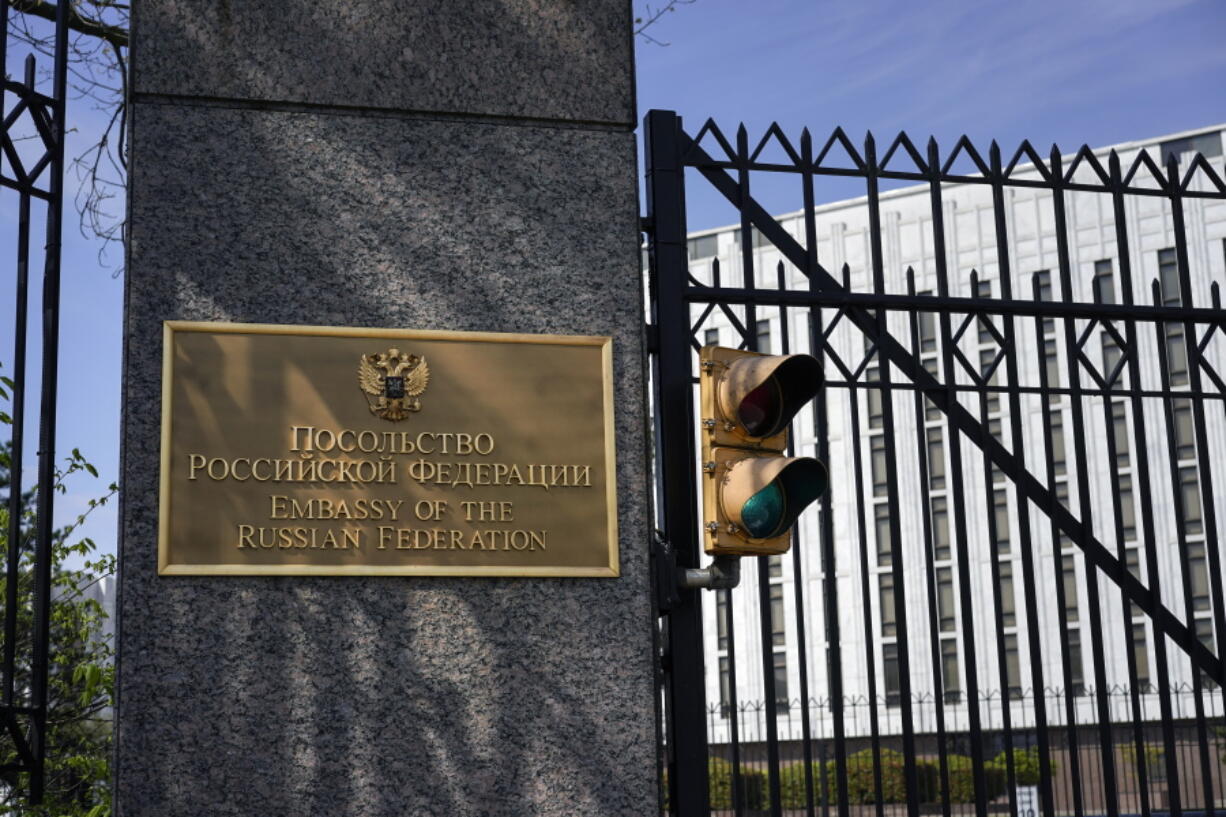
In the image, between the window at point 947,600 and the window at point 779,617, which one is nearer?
the window at point 947,600

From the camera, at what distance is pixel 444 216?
519cm

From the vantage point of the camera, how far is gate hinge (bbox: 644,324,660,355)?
556 cm

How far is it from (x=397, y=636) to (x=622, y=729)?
2.78 feet

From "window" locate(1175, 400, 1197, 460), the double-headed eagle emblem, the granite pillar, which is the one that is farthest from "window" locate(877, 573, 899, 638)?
the double-headed eagle emblem

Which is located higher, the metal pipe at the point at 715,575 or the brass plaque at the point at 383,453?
the brass plaque at the point at 383,453

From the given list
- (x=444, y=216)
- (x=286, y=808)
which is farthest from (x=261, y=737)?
(x=444, y=216)

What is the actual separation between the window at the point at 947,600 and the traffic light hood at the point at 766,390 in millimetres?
39722

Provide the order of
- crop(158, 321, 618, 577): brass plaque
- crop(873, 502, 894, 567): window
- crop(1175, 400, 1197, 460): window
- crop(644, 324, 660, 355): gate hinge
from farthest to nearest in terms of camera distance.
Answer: crop(873, 502, 894, 567): window → crop(1175, 400, 1197, 460): window → crop(644, 324, 660, 355): gate hinge → crop(158, 321, 618, 577): brass plaque

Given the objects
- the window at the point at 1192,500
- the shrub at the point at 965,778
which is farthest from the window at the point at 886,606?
the shrub at the point at 965,778

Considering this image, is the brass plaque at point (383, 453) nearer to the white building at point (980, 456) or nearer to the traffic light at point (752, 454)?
the traffic light at point (752, 454)

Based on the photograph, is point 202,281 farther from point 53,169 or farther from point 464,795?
point 464,795

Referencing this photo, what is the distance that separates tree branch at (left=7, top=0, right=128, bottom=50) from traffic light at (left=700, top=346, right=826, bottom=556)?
16.9 feet

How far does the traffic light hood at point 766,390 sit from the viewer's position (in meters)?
5.04

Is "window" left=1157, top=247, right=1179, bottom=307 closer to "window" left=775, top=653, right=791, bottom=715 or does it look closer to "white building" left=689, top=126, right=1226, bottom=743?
"white building" left=689, top=126, right=1226, bottom=743
